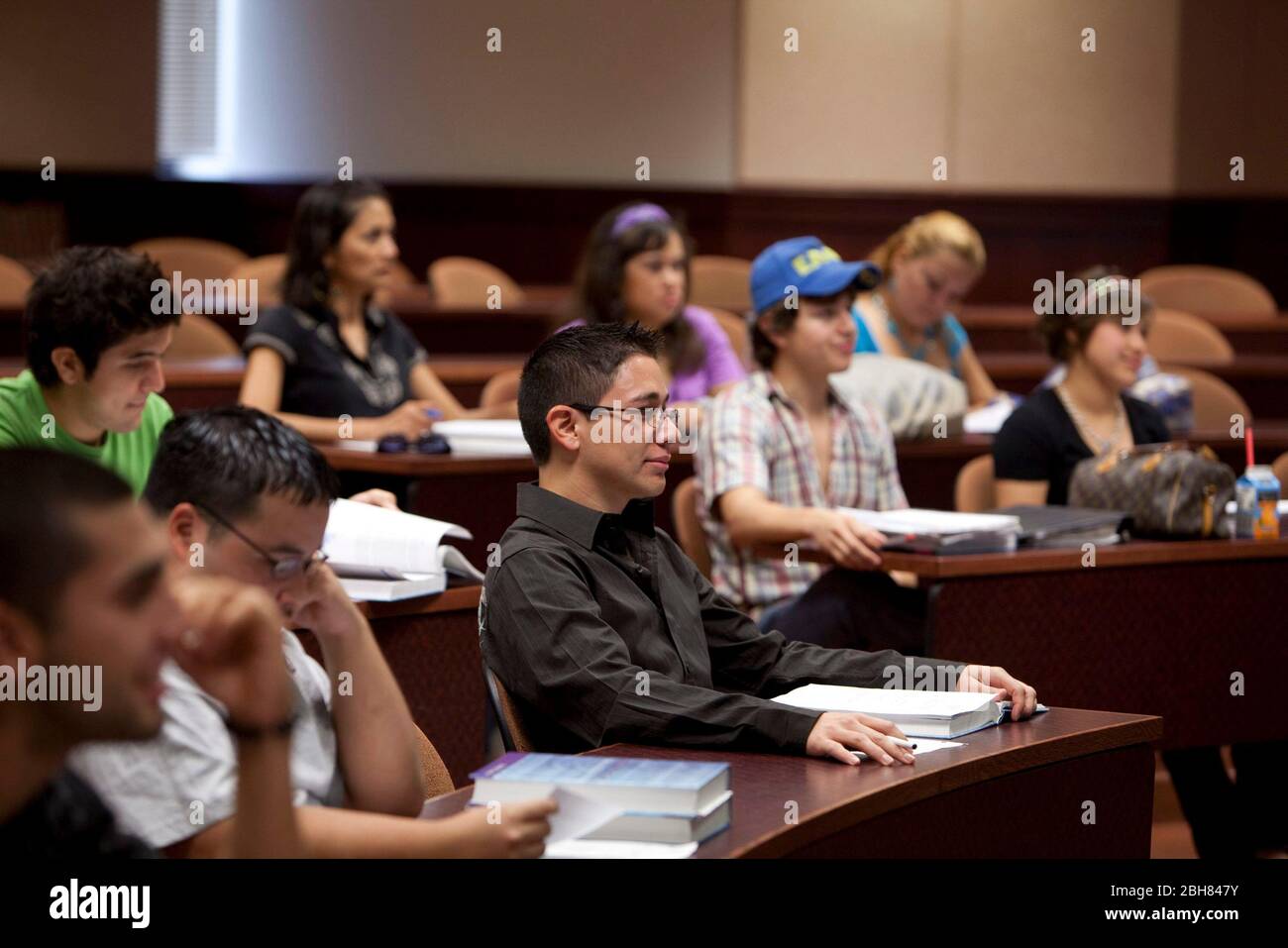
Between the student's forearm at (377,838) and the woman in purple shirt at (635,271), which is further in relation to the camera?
the woman in purple shirt at (635,271)

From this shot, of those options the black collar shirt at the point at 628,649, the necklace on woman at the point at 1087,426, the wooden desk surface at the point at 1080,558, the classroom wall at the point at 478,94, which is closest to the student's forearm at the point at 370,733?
the black collar shirt at the point at 628,649

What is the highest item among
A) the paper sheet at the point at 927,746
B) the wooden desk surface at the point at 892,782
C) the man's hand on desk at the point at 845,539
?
the man's hand on desk at the point at 845,539

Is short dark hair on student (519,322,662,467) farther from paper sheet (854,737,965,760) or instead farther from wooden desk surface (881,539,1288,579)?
wooden desk surface (881,539,1288,579)

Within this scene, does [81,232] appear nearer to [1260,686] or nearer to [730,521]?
[730,521]

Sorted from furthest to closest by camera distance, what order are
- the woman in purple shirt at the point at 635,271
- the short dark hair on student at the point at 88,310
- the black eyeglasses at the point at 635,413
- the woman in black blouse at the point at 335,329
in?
the woman in purple shirt at the point at 635,271
the woman in black blouse at the point at 335,329
the short dark hair on student at the point at 88,310
the black eyeglasses at the point at 635,413

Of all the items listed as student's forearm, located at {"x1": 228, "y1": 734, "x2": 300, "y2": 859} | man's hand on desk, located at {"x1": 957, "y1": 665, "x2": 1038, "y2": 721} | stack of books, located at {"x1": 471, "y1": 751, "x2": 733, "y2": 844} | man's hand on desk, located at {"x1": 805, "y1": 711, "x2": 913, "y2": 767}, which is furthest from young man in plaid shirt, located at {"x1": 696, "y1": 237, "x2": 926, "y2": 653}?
student's forearm, located at {"x1": 228, "y1": 734, "x2": 300, "y2": 859}

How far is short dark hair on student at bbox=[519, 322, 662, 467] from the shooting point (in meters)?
2.28

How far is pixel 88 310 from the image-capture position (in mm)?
2777

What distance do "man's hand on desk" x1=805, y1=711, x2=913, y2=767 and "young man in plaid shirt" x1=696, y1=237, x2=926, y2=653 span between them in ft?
3.80

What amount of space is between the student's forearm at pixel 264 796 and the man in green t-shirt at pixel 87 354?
5.71 ft

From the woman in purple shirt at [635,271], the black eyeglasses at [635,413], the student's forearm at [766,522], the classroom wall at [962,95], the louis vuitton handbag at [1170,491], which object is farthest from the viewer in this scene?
the classroom wall at [962,95]

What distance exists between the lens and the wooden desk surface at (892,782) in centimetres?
167

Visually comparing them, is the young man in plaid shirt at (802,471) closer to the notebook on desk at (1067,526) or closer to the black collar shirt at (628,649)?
the notebook on desk at (1067,526)
